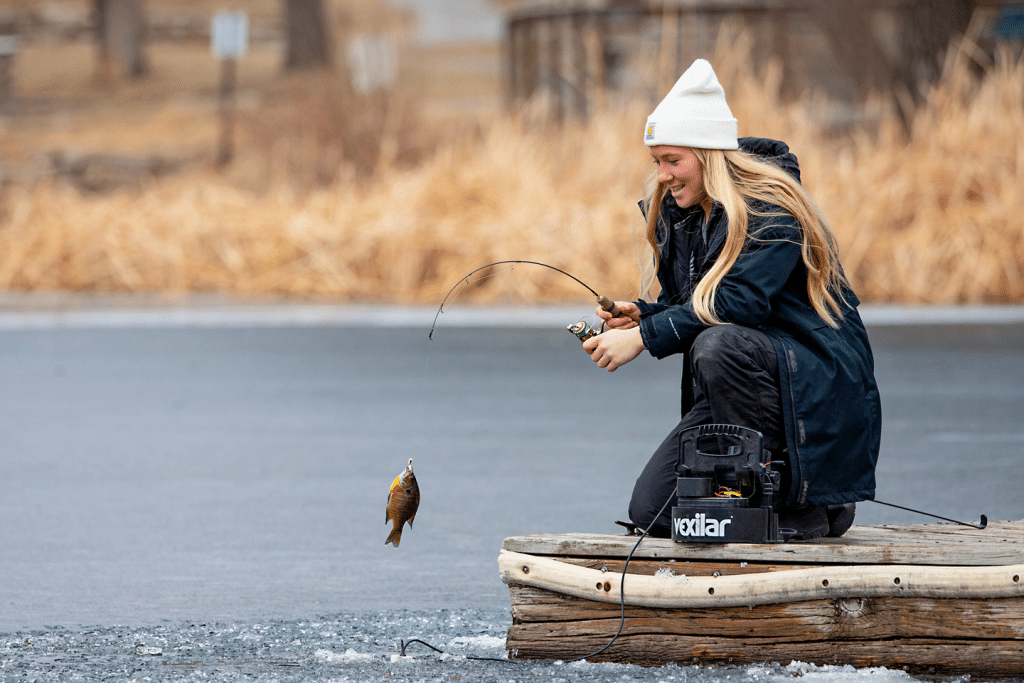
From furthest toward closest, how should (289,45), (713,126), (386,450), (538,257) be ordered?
(289,45) < (538,257) < (386,450) < (713,126)

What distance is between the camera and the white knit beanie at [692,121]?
13.7 ft

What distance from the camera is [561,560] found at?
3920 mm

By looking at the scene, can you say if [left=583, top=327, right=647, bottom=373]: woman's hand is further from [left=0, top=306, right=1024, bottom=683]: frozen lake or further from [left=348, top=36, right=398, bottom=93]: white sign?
[left=348, top=36, right=398, bottom=93]: white sign

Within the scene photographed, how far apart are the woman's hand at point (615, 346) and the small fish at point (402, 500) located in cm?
63

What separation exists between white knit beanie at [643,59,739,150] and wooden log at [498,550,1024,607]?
1.23 m

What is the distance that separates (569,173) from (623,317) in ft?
34.6

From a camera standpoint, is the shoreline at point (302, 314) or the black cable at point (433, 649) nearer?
the black cable at point (433, 649)

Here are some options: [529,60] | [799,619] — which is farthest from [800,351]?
[529,60]

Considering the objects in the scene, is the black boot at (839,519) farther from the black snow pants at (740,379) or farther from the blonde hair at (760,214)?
the blonde hair at (760,214)

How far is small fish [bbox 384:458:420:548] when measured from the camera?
4195 mm

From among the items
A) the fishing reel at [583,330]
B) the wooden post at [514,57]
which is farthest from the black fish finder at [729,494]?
the wooden post at [514,57]

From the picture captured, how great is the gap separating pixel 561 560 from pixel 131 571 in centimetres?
200

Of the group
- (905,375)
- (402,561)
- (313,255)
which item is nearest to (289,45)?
(313,255)

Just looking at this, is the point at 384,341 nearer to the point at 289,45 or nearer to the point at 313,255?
the point at 313,255
